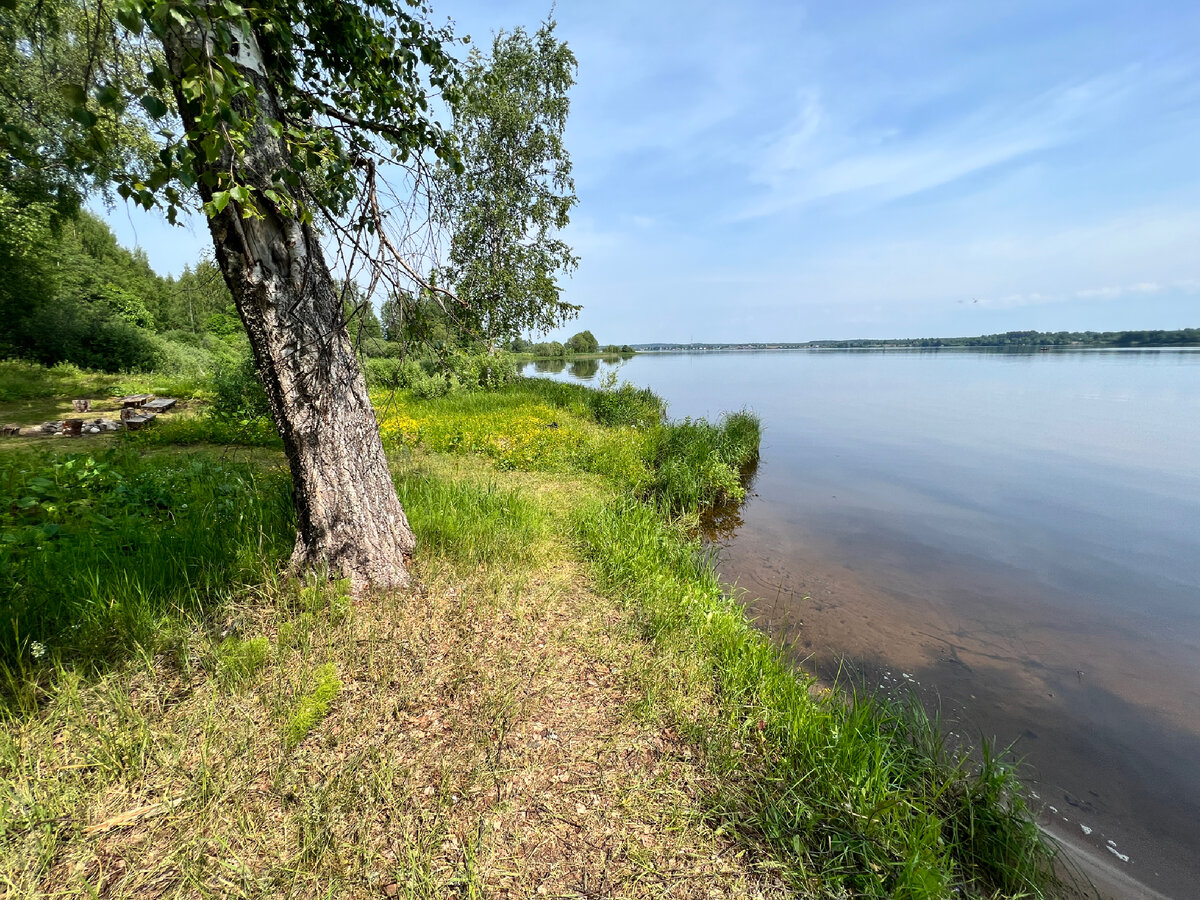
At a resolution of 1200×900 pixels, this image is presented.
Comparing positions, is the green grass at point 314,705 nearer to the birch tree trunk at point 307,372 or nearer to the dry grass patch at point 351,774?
the dry grass patch at point 351,774

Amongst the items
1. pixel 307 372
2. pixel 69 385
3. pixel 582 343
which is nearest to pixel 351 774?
pixel 307 372

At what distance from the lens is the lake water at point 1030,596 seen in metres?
3.42

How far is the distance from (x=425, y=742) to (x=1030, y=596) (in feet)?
25.0

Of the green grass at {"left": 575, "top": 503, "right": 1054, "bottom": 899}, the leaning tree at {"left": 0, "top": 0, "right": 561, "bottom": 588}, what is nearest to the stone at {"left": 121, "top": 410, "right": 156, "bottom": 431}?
the leaning tree at {"left": 0, "top": 0, "right": 561, "bottom": 588}

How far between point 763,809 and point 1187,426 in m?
24.7

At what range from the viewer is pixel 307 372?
302 centimetres

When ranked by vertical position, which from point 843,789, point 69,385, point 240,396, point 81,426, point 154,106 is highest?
point 154,106

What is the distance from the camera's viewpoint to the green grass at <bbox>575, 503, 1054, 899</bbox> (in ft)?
6.73

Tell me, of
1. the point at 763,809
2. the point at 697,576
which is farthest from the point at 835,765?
the point at 697,576

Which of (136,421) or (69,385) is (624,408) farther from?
(69,385)

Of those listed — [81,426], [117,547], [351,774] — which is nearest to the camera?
[351,774]

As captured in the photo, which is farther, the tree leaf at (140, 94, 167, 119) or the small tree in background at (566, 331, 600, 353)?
the small tree in background at (566, 331, 600, 353)

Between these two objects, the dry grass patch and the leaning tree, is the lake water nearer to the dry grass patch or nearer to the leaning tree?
the dry grass patch

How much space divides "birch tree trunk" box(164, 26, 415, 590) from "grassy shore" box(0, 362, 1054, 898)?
353mm
